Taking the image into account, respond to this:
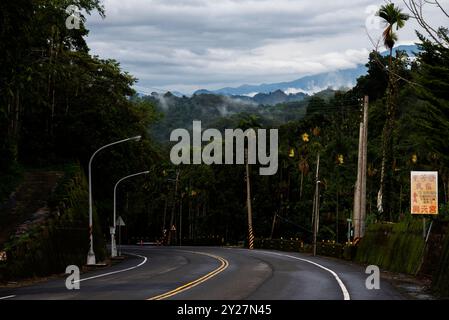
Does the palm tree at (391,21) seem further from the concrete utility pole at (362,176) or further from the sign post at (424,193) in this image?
the sign post at (424,193)

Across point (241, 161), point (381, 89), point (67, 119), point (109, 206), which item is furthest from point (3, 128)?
point (381, 89)

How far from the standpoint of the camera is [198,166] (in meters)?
113

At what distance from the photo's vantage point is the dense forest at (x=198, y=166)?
3544 centimetres

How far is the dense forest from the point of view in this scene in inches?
1395

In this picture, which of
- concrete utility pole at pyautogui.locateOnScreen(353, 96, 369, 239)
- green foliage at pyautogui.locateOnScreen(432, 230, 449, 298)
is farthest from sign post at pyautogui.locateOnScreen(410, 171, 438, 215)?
concrete utility pole at pyautogui.locateOnScreen(353, 96, 369, 239)

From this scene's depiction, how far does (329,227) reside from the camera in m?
95.8

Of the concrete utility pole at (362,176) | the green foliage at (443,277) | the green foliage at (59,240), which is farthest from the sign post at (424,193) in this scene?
the green foliage at (59,240)

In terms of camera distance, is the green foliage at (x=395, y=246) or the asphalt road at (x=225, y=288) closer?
the asphalt road at (x=225, y=288)

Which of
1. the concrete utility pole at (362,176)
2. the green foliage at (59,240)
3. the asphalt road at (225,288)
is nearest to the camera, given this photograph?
the asphalt road at (225,288)

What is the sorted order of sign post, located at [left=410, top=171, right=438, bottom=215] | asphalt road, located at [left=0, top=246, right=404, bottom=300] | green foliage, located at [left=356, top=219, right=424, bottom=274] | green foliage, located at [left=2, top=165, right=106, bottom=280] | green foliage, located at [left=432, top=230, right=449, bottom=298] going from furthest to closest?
1. green foliage, located at [left=2, top=165, right=106, bottom=280]
2. green foliage, located at [left=356, top=219, right=424, bottom=274]
3. sign post, located at [left=410, top=171, right=438, bottom=215]
4. green foliage, located at [left=432, top=230, right=449, bottom=298]
5. asphalt road, located at [left=0, top=246, right=404, bottom=300]

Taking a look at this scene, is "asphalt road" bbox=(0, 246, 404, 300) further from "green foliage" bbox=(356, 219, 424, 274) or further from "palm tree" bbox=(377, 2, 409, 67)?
"palm tree" bbox=(377, 2, 409, 67)

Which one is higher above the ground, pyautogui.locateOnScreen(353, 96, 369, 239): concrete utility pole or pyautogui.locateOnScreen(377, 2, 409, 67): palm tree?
pyautogui.locateOnScreen(377, 2, 409, 67): palm tree

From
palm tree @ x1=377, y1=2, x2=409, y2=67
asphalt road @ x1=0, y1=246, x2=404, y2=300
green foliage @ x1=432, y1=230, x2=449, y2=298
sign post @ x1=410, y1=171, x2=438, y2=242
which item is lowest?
asphalt road @ x1=0, y1=246, x2=404, y2=300

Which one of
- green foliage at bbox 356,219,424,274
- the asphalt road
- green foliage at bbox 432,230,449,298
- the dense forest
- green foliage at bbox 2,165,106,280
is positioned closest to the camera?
the asphalt road
